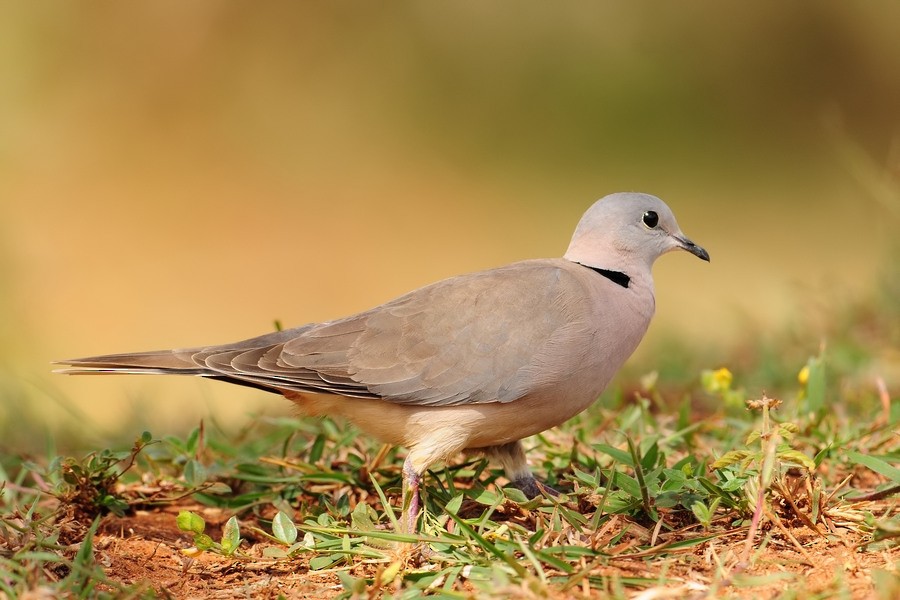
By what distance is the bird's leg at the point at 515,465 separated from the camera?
366 cm

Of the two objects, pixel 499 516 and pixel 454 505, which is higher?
pixel 454 505

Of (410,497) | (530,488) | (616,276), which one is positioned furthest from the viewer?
(616,276)

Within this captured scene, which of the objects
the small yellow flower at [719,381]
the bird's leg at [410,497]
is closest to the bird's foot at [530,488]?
the bird's leg at [410,497]

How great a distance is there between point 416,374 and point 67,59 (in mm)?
8860

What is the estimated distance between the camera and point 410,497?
3414 millimetres

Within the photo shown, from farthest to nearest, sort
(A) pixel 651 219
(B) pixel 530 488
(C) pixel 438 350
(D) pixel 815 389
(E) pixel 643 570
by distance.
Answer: (D) pixel 815 389 < (A) pixel 651 219 < (B) pixel 530 488 < (C) pixel 438 350 < (E) pixel 643 570

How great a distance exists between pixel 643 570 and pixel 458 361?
99cm

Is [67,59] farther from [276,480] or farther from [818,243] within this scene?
[276,480]

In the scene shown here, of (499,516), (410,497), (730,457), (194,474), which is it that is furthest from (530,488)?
(194,474)

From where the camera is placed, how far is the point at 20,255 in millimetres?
8227

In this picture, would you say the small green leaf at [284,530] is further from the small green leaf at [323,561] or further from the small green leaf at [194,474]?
the small green leaf at [194,474]

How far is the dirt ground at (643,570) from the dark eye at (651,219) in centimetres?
132

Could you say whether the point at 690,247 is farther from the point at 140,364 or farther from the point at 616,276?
the point at 140,364

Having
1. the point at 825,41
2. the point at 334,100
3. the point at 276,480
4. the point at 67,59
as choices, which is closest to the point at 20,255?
the point at 67,59
